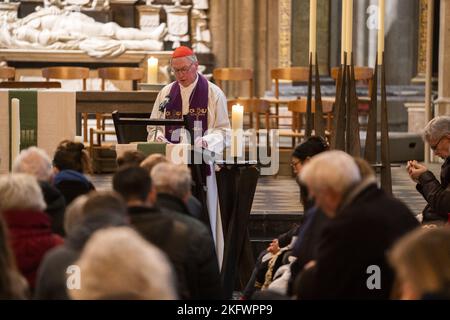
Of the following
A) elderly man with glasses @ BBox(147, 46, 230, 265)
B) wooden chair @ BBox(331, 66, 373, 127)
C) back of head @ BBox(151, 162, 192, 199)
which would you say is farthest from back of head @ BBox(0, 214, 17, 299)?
wooden chair @ BBox(331, 66, 373, 127)

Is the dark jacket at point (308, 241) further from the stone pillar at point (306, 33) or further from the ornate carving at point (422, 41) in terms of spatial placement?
the stone pillar at point (306, 33)

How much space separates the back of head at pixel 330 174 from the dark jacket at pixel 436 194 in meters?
2.47

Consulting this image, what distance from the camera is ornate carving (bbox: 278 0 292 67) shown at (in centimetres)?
1505

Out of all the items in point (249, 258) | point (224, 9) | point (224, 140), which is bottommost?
point (249, 258)

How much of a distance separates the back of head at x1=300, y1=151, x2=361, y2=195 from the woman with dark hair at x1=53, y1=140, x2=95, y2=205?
1.85 m

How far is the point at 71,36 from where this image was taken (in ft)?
51.7

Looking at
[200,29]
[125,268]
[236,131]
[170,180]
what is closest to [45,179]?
[170,180]

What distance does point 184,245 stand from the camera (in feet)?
16.6

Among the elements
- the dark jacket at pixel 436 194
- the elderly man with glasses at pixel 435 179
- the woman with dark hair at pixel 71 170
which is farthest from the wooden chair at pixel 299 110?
the woman with dark hair at pixel 71 170

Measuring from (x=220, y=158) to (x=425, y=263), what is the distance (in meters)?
4.51

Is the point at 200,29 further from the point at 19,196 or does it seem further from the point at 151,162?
the point at 19,196
